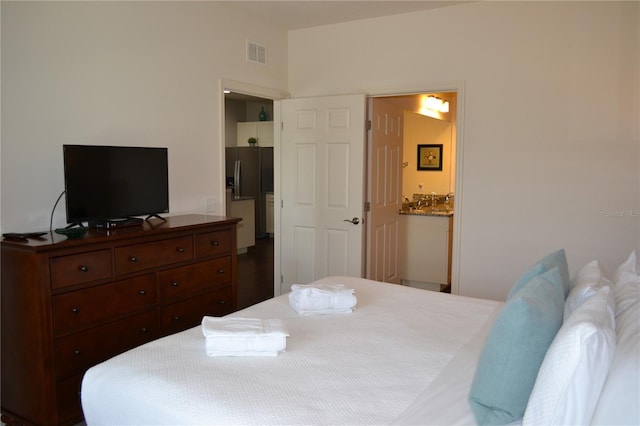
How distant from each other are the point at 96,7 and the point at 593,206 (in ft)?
12.3

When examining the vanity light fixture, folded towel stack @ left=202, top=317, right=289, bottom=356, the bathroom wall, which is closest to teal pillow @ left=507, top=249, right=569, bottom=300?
folded towel stack @ left=202, top=317, right=289, bottom=356

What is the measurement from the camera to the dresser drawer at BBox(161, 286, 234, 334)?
3152 mm

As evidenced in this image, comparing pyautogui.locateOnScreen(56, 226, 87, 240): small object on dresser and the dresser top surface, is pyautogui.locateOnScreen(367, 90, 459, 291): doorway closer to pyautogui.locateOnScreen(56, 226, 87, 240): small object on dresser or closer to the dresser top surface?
the dresser top surface

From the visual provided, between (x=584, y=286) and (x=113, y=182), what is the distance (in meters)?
2.62

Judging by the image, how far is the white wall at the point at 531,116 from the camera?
3.65 metres

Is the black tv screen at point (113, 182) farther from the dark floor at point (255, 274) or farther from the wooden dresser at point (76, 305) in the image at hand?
the dark floor at point (255, 274)

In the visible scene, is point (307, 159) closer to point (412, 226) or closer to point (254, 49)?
point (254, 49)

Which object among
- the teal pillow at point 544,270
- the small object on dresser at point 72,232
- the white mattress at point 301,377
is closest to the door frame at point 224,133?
the small object on dresser at point 72,232

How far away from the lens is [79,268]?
2.60 metres

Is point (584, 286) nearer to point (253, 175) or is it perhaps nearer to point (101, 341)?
point (101, 341)

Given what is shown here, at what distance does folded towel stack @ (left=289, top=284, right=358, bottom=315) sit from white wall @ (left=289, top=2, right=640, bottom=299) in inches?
82.3

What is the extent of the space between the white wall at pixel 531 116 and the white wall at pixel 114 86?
1.50 m

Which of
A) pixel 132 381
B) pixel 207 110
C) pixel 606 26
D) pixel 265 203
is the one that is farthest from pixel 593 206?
pixel 265 203

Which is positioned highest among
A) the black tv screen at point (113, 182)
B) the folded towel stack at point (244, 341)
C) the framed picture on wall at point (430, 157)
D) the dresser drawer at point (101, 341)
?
the framed picture on wall at point (430, 157)
